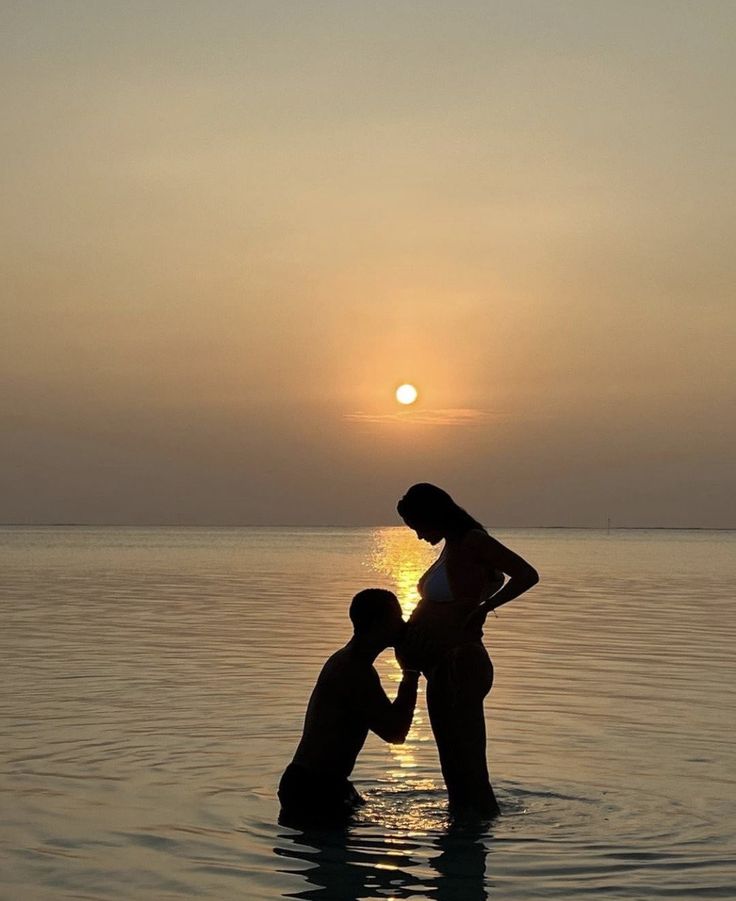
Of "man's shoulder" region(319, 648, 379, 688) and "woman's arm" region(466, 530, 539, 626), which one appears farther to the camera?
"man's shoulder" region(319, 648, 379, 688)

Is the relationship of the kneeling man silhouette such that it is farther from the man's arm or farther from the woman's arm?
the woman's arm

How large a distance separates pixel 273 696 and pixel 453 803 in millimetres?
6687

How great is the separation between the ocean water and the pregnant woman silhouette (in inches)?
30.4

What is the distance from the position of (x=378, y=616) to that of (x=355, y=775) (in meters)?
2.87

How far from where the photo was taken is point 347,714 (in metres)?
8.93

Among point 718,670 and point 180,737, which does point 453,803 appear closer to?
point 180,737

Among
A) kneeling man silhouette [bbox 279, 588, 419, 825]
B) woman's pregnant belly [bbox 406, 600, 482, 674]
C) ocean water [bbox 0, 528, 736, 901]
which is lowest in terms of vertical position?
ocean water [bbox 0, 528, 736, 901]

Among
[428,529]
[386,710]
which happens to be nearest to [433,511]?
[428,529]

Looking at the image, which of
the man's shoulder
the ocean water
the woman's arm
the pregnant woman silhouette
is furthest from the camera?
the man's shoulder

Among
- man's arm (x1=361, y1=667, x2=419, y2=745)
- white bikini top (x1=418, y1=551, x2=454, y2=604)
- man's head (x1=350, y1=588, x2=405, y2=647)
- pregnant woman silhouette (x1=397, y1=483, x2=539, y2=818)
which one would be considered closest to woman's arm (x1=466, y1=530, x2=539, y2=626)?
pregnant woman silhouette (x1=397, y1=483, x2=539, y2=818)

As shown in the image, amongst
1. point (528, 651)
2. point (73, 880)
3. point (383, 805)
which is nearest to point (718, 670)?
point (528, 651)

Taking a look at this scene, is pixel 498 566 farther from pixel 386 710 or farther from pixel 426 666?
pixel 386 710

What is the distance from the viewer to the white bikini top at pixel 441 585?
880cm

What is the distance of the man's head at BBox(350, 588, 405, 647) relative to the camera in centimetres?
872
